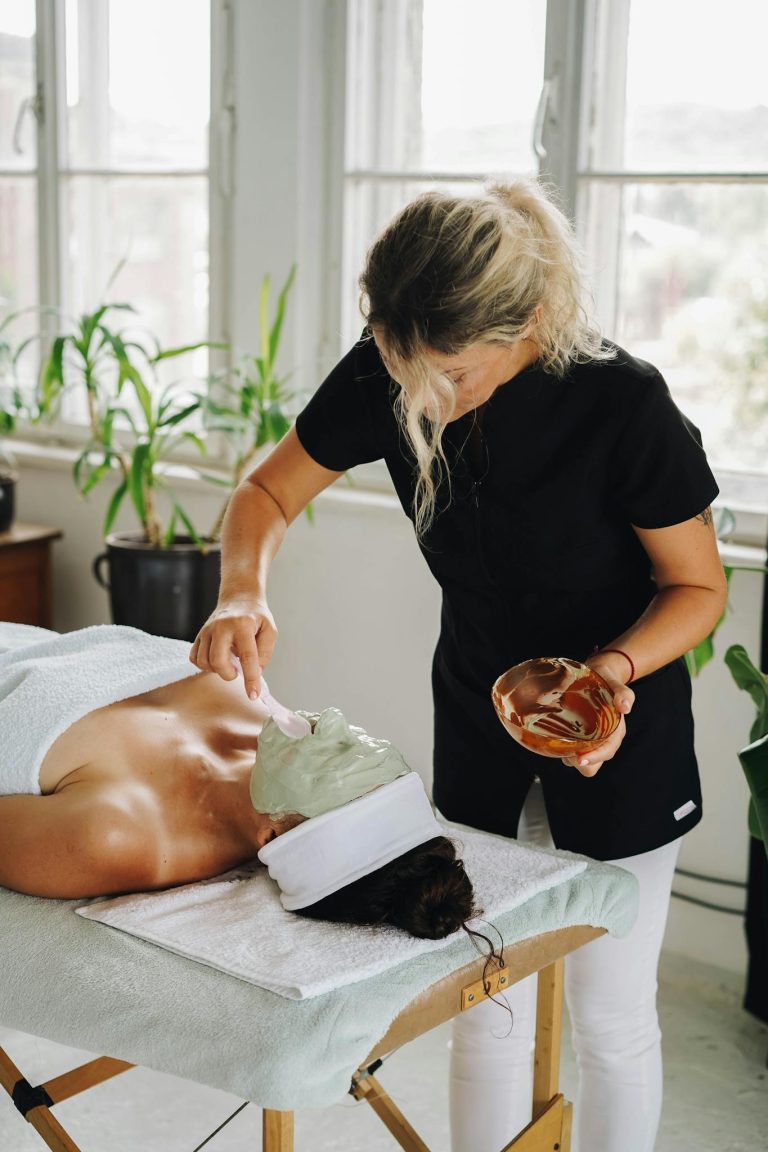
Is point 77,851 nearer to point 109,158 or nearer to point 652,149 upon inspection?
point 652,149

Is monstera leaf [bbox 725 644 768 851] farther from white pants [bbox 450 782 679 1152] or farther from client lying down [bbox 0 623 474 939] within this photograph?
client lying down [bbox 0 623 474 939]

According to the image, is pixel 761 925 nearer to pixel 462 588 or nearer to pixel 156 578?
pixel 462 588

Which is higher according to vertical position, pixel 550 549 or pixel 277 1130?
pixel 550 549

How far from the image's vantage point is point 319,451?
65.5 inches

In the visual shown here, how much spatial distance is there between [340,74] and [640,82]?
0.72 meters

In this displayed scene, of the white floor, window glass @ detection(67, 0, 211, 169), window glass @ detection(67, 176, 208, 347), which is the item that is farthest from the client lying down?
window glass @ detection(67, 0, 211, 169)

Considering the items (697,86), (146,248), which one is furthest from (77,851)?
(146,248)

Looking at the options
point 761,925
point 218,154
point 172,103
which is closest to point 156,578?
point 218,154

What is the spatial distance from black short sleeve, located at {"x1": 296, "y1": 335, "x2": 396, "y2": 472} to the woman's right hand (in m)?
0.30

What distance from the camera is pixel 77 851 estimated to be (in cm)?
142

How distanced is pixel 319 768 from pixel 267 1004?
0.28m

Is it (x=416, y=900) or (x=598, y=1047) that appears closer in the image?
(x=416, y=900)

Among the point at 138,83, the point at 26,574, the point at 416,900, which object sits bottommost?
the point at 26,574

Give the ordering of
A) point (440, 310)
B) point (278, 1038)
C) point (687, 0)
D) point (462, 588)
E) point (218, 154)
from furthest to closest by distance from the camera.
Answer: point (218, 154), point (687, 0), point (462, 588), point (440, 310), point (278, 1038)
